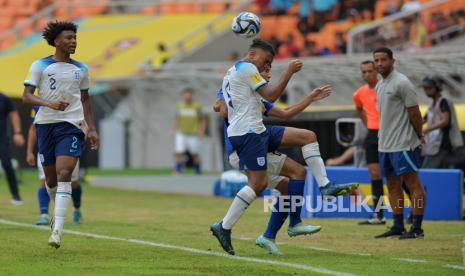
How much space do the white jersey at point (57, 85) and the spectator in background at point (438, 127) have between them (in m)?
5.42

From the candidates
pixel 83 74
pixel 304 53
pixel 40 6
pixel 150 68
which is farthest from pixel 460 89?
pixel 40 6

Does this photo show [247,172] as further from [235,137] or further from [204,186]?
[204,186]

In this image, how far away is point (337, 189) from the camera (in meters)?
10.7

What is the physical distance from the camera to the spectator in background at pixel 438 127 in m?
15.4

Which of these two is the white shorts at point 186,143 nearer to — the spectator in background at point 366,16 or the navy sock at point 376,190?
the spectator in background at point 366,16

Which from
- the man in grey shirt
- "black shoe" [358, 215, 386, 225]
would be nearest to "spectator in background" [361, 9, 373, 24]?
"black shoe" [358, 215, 386, 225]

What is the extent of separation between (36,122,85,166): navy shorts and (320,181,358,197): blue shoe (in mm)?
2427

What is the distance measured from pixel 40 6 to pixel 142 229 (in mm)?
26986

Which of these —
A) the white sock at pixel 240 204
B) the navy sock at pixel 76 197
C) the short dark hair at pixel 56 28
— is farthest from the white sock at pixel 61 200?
the navy sock at pixel 76 197

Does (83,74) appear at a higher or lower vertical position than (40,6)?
lower

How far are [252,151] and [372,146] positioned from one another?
15.8 feet

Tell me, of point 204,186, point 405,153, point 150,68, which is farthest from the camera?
point 150,68

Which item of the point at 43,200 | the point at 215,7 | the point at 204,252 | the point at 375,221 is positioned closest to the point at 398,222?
the point at 375,221

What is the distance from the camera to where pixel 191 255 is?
10.7 m
